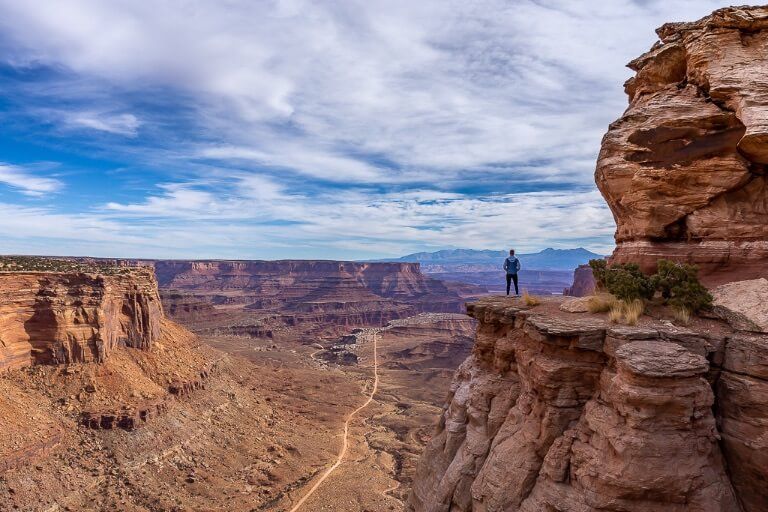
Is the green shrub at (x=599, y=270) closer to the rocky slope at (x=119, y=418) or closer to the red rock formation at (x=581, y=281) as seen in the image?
the rocky slope at (x=119, y=418)

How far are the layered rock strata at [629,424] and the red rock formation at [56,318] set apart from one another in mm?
35216

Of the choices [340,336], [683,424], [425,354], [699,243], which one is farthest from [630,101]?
[340,336]

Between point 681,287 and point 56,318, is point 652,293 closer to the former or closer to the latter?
point 681,287

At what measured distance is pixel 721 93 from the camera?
43.5 ft

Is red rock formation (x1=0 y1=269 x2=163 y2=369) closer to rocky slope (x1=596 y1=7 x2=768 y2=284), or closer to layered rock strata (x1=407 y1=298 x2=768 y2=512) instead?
layered rock strata (x1=407 y1=298 x2=768 y2=512)

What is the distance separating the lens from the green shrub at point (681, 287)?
12.4 metres

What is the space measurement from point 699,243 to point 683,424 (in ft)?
22.4

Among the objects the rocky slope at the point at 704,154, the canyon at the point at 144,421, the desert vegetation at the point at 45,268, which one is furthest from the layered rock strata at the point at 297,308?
the rocky slope at the point at 704,154

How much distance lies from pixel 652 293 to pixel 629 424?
5085mm

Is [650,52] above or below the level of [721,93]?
above

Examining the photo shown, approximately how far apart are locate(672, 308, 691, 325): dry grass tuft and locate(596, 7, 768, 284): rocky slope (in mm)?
2213

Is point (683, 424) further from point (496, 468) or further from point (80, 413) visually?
point (80, 413)

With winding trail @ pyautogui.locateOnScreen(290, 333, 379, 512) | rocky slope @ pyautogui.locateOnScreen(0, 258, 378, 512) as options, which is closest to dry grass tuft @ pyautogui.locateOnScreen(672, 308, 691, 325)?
rocky slope @ pyautogui.locateOnScreen(0, 258, 378, 512)

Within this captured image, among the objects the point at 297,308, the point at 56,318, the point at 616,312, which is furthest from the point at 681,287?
the point at 297,308
